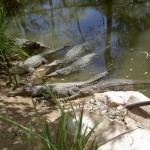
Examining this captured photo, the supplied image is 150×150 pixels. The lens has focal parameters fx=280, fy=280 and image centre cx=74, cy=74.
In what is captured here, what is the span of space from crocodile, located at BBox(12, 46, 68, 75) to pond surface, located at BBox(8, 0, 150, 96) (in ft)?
3.07

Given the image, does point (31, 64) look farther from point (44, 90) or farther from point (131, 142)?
point (131, 142)

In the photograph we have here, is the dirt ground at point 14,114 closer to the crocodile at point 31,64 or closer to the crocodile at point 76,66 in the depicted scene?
the crocodile at point 31,64

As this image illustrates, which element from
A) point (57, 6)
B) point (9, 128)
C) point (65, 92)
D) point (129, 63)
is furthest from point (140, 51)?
point (57, 6)

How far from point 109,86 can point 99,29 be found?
3537 millimetres

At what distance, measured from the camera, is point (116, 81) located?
20.5 ft

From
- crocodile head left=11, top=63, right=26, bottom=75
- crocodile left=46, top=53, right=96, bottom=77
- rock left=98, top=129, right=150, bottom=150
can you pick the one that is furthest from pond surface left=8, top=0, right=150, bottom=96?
rock left=98, top=129, right=150, bottom=150

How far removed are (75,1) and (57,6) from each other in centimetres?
89

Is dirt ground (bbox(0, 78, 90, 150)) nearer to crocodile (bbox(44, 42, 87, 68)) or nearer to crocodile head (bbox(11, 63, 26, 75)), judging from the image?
crocodile head (bbox(11, 63, 26, 75))

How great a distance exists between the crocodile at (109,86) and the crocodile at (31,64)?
1.82m

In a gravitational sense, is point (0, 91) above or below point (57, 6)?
below

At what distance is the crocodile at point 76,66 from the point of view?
23.6ft

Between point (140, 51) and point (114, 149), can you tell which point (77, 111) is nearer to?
point (114, 149)

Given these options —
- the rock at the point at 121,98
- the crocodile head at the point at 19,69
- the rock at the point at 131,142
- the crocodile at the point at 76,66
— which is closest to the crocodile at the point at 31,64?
the crocodile head at the point at 19,69

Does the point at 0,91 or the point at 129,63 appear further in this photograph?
the point at 129,63
